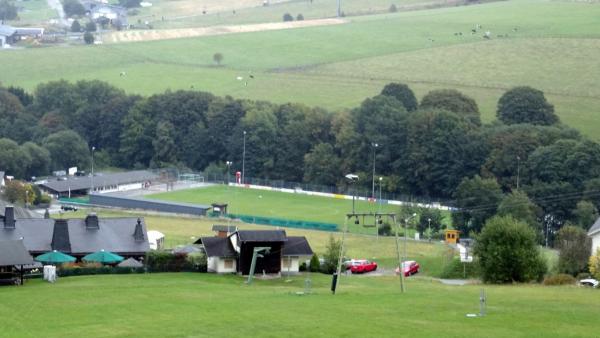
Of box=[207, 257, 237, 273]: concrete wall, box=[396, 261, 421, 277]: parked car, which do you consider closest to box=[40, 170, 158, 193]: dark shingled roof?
box=[396, 261, 421, 277]: parked car

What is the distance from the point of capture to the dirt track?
477 ft

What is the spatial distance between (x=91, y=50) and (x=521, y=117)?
56650 mm

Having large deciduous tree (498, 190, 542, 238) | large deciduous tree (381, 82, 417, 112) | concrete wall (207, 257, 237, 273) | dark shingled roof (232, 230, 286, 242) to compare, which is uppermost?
large deciduous tree (381, 82, 417, 112)

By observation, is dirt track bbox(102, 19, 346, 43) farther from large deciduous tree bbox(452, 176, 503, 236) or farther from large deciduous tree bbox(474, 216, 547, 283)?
large deciduous tree bbox(474, 216, 547, 283)

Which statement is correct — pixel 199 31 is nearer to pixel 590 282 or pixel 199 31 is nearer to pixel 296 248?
pixel 296 248

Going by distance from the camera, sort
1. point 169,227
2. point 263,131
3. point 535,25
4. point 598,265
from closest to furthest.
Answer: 1. point 598,265
2. point 169,227
3. point 263,131
4. point 535,25

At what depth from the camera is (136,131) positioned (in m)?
108

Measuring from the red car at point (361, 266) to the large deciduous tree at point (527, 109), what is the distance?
42.5m

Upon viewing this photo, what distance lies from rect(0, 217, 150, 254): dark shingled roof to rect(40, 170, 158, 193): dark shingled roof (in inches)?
1410

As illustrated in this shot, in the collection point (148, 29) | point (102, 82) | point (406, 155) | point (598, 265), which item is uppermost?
point (148, 29)

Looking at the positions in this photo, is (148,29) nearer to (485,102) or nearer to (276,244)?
(485,102)

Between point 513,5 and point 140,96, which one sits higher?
point 513,5

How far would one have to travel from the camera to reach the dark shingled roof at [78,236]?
52.8 meters

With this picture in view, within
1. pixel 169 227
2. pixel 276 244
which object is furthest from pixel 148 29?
pixel 276 244
